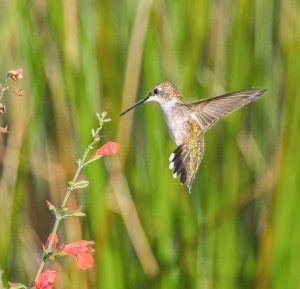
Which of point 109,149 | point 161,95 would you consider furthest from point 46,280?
point 161,95

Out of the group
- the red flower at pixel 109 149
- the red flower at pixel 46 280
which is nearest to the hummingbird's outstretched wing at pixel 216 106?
the red flower at pixel 109 149

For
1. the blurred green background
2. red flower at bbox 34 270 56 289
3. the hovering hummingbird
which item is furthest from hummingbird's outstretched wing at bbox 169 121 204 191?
the blurred green background

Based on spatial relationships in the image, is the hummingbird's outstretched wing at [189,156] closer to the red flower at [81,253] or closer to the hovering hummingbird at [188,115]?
the hovering hummingbird at [188,115]

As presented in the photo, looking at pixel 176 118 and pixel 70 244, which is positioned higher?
pixel 176 118

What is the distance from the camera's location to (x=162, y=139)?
6.40ft

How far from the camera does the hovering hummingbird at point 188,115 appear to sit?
Answer: 1.26 meters

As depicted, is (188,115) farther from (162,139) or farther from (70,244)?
(162,139)

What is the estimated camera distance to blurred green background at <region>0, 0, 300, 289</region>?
1917mm

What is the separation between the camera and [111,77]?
203 cm

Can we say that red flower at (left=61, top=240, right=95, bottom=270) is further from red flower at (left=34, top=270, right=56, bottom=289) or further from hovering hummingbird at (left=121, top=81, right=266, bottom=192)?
hovering hummingbird at (left=121, top=81, right=266, bottom=192)

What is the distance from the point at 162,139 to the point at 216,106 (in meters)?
0.55

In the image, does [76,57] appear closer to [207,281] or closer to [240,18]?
[240,18]

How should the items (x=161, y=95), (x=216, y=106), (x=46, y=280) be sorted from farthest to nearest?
(x=216, y=106)
(x=161, y=95)
(x=46, y=280)

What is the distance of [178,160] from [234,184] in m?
0.76
